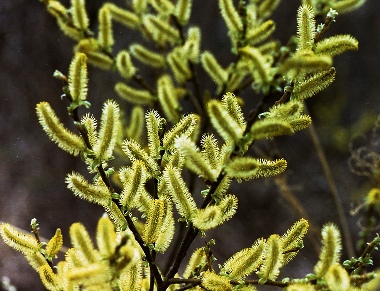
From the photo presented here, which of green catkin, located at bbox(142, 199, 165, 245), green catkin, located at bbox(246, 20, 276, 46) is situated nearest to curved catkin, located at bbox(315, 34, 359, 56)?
green catkin, located at bbox(142, 199, 165, 245)

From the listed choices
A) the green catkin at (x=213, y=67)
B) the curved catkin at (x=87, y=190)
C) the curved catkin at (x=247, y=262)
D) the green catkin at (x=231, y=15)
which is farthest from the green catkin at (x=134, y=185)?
the green catkin at (x=213, y=67)

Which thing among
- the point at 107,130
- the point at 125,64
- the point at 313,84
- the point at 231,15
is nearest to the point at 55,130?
the point at 107,130

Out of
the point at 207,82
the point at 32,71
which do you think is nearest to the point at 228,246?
the point at 207,82

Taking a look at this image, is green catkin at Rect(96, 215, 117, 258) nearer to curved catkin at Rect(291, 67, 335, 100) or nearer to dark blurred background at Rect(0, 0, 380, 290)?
curved catkin at Rect(291, 67, 335, 100)

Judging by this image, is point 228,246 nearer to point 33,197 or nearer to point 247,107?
point 247,107

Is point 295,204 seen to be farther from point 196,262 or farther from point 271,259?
point 271,259
